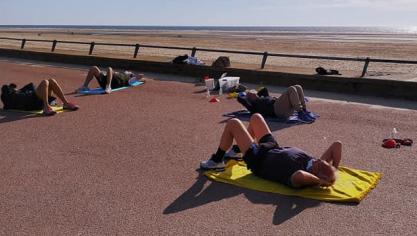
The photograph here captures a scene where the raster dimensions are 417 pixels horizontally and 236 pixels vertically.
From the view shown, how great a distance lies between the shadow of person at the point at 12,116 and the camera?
30.7 ft

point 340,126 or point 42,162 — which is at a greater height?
point 340,126

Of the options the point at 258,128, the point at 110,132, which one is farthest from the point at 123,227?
the point at 110,132

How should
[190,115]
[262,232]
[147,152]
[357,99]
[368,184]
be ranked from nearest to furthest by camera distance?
1. [262,232]
2. [368,184]
3. [147,152]
4. [190,115]
5. [357,99]

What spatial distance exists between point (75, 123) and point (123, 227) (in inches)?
190

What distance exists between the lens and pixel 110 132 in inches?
320

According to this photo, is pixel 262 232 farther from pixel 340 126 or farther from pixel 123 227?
pixel 340 126

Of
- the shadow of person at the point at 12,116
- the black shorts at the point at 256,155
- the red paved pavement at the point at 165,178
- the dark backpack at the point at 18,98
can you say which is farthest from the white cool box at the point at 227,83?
the black shorts at the point at 256,155

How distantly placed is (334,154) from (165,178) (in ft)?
6.21

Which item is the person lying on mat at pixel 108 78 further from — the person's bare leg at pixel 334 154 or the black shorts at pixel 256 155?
the person's bare leg at pixel 334 154

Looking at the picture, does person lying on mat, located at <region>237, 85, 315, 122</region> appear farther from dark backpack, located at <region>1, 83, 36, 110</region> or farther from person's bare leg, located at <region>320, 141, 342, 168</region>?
dark backpack, located at <region>1, 83, 36, 110</region>

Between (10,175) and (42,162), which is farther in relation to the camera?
(42,162)

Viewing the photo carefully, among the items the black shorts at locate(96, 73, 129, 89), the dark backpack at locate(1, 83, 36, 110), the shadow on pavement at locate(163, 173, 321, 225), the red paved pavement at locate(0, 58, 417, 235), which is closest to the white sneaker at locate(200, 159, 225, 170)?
the red paved pavement at locate(0, 58, 417, 235)

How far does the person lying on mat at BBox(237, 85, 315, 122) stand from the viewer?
8.82m

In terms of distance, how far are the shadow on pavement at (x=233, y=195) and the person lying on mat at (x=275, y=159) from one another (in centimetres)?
23
